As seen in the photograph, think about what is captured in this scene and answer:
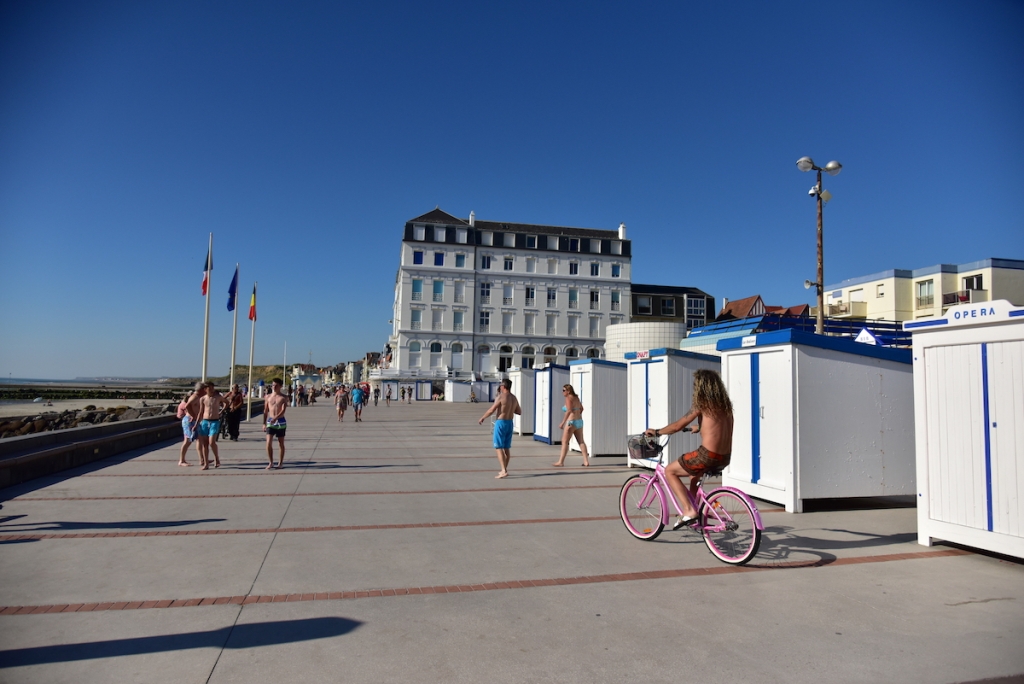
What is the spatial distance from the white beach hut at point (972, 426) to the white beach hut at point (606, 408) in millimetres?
7700

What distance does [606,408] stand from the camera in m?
14.0

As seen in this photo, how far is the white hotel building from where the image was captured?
2653 inches

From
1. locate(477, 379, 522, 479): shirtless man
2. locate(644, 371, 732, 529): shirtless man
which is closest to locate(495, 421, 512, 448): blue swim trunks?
locate(477, 379, 522, 479): shirtless man

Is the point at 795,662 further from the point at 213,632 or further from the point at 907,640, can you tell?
the point at 213,632

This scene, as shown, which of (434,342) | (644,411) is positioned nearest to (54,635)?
(644,411)

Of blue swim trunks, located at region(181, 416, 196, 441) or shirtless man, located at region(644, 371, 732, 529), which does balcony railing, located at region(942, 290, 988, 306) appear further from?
blue swim trunks, located at region(181, 416, 196, 441)

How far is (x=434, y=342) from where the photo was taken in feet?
222

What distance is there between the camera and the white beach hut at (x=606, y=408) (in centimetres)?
1387

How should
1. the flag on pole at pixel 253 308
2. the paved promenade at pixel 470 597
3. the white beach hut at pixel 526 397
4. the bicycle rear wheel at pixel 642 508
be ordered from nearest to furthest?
the paved promenade at pixel 470 597 → the bicycle rear wheel at pixel 642 508 → the white beach hut at pixel 526 397 → the flag on pole at pixel 253 308

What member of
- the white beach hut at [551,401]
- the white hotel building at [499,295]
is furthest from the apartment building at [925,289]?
the white beach hut at [551,401]

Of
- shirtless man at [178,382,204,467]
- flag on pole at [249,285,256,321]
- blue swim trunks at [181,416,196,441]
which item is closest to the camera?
shirtless man at [178,382,204,467]

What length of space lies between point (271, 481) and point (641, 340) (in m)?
32.5

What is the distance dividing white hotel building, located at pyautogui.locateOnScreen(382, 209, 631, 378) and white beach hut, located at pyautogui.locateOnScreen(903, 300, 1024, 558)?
6123 cm

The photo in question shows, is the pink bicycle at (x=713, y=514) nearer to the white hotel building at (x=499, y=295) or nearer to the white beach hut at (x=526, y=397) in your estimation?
the white beach hut at (x=526, y=397)
